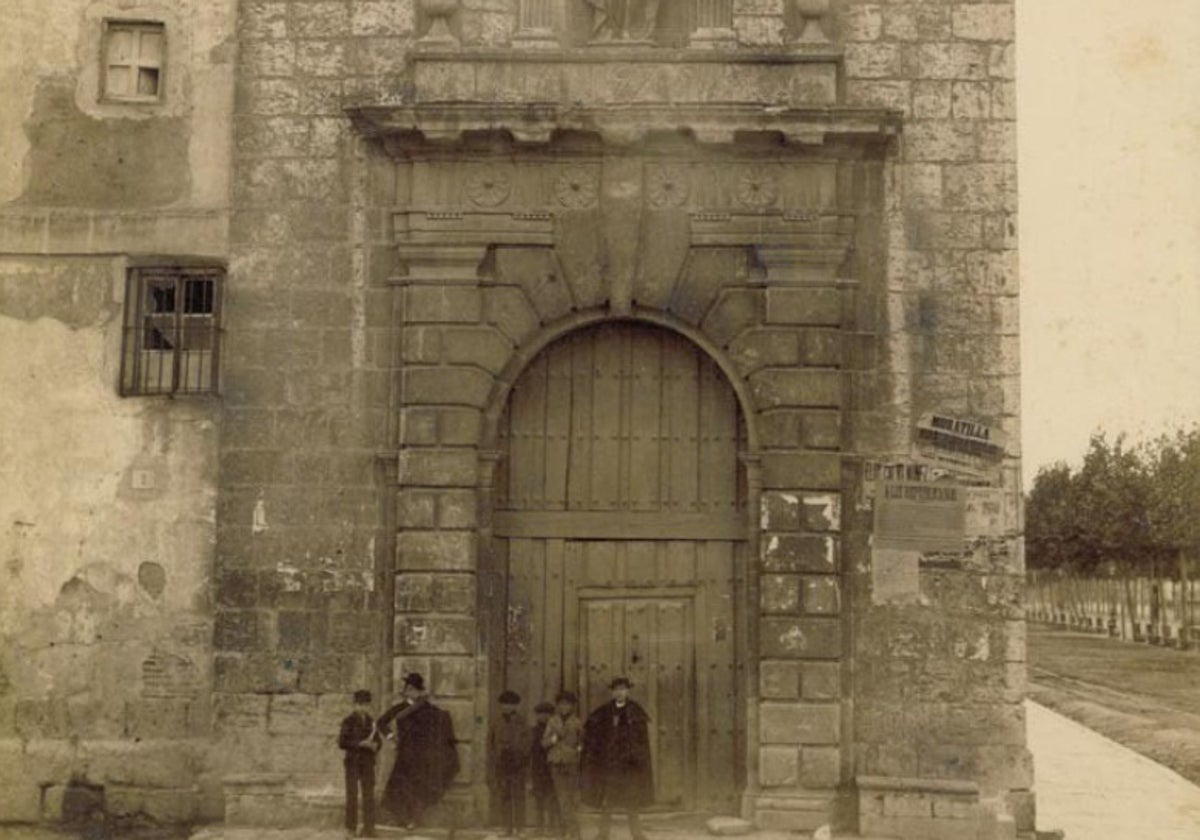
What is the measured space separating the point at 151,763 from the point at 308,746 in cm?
123

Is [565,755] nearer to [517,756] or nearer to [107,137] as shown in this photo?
[517,756]

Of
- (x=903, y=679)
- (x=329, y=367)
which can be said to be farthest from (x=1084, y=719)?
(x=329, y=367)

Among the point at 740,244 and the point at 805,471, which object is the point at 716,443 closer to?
the point at 805,471

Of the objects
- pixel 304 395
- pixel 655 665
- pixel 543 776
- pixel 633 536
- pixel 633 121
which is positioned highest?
pixel 633 121

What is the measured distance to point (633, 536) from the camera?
10.6 meters

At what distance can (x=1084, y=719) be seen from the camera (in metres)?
19.9

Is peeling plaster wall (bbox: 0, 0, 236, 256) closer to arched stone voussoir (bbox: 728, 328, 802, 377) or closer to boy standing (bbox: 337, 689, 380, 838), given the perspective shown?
boy standing (bbox: 337, 689, 380, 838)

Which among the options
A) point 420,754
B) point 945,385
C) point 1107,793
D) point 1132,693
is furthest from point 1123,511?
point 420,754

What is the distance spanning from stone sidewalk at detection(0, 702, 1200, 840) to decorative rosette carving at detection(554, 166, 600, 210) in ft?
15.4

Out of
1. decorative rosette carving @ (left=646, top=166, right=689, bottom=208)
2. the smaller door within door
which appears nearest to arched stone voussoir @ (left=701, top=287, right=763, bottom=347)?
decorative rosette carving @ (left=646, top=166, right=689, bottom=208)

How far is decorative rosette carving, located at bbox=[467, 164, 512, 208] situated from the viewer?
1059 centimetres

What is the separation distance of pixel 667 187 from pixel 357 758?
485 cm

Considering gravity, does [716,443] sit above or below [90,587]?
above

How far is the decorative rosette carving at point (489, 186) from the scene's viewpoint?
10.6 metres
